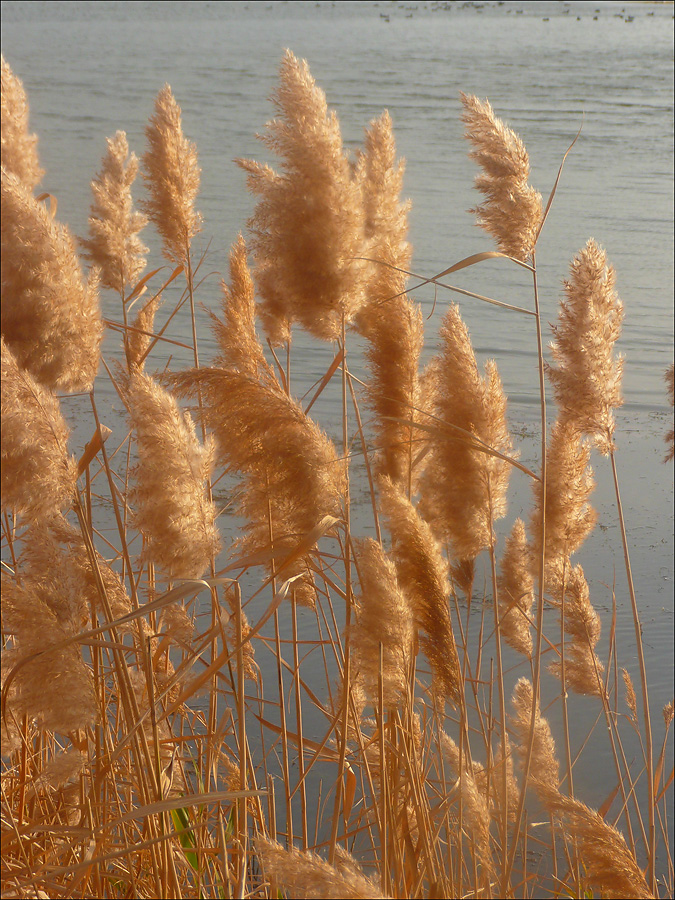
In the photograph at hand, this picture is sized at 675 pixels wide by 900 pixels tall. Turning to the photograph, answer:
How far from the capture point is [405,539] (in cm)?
167

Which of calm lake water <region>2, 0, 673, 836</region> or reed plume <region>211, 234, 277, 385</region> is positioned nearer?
reed plume <region>211, 234, 277, 385</region>

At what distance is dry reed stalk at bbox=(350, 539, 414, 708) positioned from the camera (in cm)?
158

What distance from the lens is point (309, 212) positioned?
5.77 feet

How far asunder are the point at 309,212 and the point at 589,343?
2.26 feet

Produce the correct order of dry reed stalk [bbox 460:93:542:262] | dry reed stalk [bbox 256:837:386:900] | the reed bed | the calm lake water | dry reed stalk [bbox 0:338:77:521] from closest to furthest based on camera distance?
dry reed stalk [bbox 256:837:386:900], dry reed stalk [bbox 0:338:77:521], the reed bed, dry reed stalk [bbox 460:93:542:262], the calm lake water

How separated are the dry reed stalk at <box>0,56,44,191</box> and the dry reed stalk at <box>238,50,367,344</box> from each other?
2.24 ft

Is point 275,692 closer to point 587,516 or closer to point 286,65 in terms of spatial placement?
point 587,516

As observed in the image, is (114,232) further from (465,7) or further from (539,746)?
(465,7)

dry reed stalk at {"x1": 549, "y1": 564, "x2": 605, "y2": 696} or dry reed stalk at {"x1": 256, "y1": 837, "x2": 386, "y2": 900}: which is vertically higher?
dry reed stalk at {"x1": 549, "y1": 564, "x2": 605, "y2": 696}

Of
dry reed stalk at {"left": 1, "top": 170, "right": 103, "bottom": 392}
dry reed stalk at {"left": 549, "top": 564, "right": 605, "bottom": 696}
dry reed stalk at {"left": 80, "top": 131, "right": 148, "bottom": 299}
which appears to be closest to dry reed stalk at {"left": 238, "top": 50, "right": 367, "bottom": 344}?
dry reed stalk at {"left": 1, "top": 170, "right": 103, "bottom": 392}

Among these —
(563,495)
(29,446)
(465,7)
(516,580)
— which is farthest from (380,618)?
(465,7)

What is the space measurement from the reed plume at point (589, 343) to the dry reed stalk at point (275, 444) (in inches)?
26.0

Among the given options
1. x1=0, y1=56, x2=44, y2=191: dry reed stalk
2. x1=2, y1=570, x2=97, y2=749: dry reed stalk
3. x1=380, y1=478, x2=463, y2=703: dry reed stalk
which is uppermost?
x1=0, y1=56, x2=44, y2=191: dry reed stalk

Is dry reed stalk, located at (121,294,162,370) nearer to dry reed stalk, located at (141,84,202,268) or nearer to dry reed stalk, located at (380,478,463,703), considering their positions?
dry reed stalk, located at (141,84,202,268)
